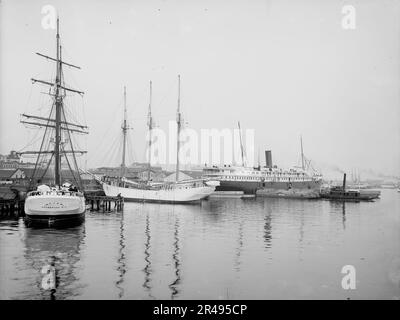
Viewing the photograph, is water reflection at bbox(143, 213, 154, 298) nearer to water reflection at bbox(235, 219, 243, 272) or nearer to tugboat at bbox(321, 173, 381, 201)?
water reflection at bbox(235, 219, 243, 272)

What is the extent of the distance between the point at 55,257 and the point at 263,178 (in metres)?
83.7

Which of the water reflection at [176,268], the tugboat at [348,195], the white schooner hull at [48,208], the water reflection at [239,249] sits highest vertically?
the white schooner hull at [48,208]

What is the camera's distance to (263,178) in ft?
325

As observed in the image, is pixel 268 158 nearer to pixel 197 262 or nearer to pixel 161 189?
pixel 161 189

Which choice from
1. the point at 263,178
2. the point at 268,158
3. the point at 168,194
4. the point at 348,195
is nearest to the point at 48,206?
the point at 168,194

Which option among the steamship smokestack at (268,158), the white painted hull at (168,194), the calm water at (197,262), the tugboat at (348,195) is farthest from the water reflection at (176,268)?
the steamship smokestack at (268,158)

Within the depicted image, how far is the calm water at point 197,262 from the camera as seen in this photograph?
46.2 ft

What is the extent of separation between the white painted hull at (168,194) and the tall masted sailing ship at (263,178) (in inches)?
1128

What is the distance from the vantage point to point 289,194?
3388 inches

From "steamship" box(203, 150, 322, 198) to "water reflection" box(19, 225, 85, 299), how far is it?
67068mm

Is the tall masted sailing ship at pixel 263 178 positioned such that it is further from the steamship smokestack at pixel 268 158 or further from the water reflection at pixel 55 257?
the water reflection at pixel 55 257
